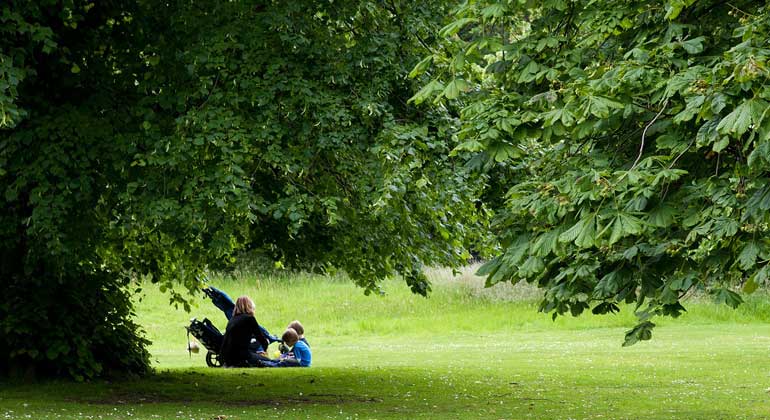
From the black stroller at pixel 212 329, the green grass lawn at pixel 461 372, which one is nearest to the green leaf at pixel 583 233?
the green grass lawn at pixel 461 372

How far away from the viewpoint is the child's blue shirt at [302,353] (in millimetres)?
18297

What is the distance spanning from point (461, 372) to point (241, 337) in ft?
11.7

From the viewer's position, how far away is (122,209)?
37.1 ft

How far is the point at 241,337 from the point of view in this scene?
16.7 metres

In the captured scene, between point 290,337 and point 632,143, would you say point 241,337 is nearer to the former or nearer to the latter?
point 290,337

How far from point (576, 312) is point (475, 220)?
5.41 meters

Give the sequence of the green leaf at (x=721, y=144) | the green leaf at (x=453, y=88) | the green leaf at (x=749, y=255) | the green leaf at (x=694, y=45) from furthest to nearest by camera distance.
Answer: the green leaf at (x=453, y=88) < the green leaf at (x=694, y=45) < the green leaf at (x=749, y=255) < the green leaf at (x=721, y=144)

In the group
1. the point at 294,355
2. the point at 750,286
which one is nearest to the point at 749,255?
A: the point at 750,286

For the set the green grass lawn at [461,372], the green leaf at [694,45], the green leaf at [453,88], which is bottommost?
the green grass lawn at [461,372]

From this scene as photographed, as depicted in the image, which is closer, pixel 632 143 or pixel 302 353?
pixel 632 143

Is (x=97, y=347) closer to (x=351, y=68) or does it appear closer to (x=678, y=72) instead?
(x=351, y=68)

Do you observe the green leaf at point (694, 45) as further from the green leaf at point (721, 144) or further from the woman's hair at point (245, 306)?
the woman's hair at point (245, 306)

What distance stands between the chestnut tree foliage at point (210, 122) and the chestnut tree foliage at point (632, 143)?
2.66m

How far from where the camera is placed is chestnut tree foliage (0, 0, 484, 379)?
10.5 meters
